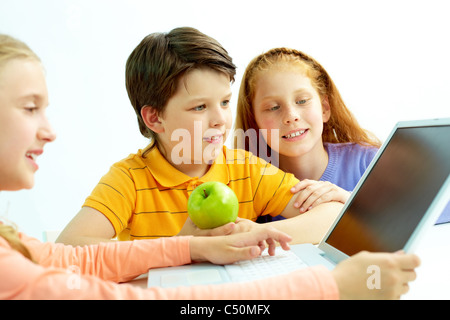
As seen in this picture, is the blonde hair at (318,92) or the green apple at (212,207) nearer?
the green apple at (212,207)

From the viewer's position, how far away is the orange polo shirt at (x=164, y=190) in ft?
3.83

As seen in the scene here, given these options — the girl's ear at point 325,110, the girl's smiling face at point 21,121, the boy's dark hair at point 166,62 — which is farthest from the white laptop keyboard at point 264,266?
the girl's ear at point 325,110

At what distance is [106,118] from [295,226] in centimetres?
145

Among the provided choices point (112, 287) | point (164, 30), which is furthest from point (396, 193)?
point (164, 30)

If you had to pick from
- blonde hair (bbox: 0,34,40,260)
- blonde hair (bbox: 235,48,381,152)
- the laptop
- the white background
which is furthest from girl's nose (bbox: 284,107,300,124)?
blonde hair (bbox: 0,34,40,260)

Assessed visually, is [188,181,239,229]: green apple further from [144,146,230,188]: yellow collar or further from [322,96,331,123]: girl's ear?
[322,96,331,123]: girl's ear

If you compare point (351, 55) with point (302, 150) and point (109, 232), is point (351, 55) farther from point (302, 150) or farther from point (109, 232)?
point (109, 232)

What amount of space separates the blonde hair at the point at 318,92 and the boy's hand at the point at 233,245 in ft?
2.56

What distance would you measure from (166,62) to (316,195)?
21.5 inches

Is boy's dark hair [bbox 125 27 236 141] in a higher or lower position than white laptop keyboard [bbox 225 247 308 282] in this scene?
higher

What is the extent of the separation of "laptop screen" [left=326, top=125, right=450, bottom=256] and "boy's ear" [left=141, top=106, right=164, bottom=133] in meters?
0.61

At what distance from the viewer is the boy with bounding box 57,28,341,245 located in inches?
44.8

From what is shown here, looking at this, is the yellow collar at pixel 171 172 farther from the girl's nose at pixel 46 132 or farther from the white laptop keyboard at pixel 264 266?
the girl's nose at pixel 46 132

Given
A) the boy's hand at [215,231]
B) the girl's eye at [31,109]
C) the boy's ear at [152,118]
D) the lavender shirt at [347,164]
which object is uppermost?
the boy's ear at [152,118]
